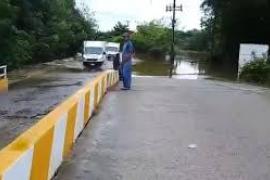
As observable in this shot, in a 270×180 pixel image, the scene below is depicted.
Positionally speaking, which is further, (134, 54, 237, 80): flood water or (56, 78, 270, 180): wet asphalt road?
(134, 54, 237, 80): flood water

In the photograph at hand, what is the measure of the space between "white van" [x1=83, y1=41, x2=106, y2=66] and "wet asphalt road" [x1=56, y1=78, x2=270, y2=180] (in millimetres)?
42962

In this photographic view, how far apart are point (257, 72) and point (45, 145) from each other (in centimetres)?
2487

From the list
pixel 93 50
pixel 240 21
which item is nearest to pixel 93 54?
pixel 93 50

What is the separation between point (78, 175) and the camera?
24.3 feet

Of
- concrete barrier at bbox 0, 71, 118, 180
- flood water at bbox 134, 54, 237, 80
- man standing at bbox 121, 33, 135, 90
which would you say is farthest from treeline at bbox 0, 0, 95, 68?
concrete barrier at bbox 0, 71, 118, 180

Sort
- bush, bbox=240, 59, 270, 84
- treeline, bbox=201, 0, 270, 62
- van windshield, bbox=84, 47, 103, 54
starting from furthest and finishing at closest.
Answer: van windshield, bbox=84, 47, 103, 54 → treeline, bbox=201, 0, 270, 62 → bush, bbox=240, 59, 270, 84

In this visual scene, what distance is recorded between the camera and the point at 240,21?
2207 inches

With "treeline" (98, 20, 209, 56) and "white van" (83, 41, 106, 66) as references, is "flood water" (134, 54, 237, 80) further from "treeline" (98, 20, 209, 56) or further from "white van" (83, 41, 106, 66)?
"white van" (83, 41, 106, 66)

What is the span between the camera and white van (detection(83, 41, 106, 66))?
59.0 metres

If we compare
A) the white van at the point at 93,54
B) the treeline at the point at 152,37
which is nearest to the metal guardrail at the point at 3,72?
the white van at the point at 93,54

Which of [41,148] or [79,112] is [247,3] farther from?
[41,148]

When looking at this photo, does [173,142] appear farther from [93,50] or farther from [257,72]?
[93,50]

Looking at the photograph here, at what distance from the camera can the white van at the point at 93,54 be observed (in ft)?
193

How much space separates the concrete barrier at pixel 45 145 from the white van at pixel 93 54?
48265 mm
